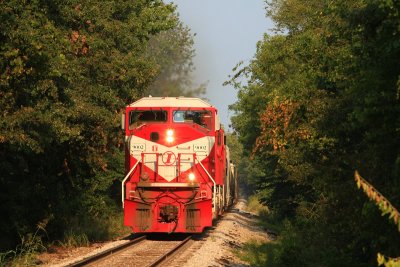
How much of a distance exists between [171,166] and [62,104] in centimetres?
373

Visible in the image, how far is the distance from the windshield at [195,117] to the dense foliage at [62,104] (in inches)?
108

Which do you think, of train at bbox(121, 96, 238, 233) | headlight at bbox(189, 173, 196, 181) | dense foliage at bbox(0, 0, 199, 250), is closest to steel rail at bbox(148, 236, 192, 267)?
train at bbox(121, 96, 238, 233)

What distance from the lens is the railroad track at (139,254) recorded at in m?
15.0

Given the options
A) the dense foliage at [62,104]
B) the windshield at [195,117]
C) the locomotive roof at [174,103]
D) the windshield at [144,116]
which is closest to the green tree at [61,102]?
the dense foliage at [62,104]

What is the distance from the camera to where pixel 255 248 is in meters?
20.1

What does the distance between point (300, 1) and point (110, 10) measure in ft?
83.5

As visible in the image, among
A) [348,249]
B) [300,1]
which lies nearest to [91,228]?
[348,249]

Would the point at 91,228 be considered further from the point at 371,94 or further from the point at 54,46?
the point at 371,94

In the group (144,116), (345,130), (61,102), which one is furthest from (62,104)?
(345,130)

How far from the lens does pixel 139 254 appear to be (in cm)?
1683

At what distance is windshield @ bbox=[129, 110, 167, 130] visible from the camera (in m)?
20.8

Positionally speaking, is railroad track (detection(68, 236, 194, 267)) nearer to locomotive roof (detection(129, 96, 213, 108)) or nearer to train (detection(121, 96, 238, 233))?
train (detection(121, 96, 238, 233))

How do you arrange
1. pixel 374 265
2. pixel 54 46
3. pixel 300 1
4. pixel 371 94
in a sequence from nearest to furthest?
pixel 371 94
pixel 374 265
pixel 54 46
pixel 300 1

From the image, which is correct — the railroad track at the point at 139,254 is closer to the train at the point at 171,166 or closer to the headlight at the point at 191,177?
the train at the point at 171,166
